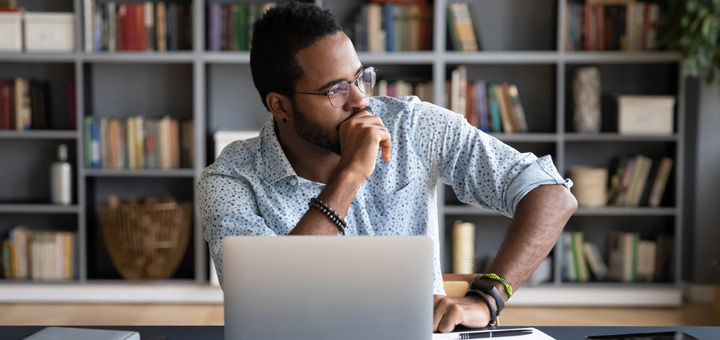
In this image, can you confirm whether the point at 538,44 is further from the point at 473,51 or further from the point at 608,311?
the point at 608,311

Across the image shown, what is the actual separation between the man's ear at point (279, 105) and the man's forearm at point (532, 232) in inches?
22.3

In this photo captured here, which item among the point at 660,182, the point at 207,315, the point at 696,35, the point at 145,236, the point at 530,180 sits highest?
the point at 696,35

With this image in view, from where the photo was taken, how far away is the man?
1.58 m

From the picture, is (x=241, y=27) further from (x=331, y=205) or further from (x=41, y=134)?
(x=331, y=205)

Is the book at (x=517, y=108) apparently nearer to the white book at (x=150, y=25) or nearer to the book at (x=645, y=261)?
the book at (x=645, y=261)

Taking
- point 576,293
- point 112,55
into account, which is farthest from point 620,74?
point 112,55

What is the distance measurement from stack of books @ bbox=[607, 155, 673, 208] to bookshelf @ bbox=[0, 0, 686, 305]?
0.07 meters

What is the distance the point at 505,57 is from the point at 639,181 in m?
0.93

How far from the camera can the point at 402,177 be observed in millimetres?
1791

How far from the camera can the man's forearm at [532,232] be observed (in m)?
1.58

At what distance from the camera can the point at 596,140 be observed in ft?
13.1

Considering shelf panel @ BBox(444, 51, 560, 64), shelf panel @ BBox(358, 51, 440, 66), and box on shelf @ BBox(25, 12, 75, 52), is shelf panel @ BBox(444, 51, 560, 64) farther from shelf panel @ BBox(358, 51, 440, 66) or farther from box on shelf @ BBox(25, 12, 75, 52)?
box on shelf @ BBox(25, 12, 75, 52)

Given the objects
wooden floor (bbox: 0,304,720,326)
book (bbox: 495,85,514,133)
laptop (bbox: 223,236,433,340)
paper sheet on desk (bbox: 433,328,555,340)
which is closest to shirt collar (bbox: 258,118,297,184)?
paper sheet on desk (bbox: 433,328,555,340)

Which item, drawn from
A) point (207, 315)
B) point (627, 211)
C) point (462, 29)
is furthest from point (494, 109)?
point (207, 315)
